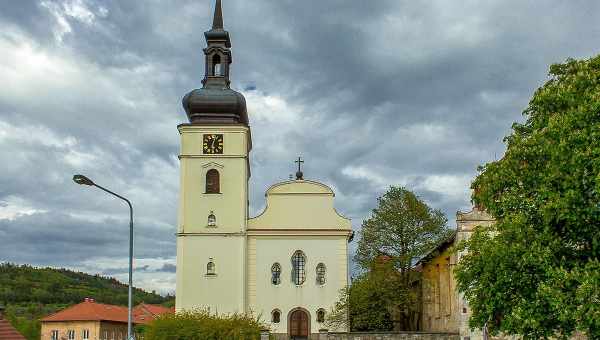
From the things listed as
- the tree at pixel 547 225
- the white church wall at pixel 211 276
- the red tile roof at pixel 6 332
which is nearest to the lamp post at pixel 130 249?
the red tile roof at pixel 6 332

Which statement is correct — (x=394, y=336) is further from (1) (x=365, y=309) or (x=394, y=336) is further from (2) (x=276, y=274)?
(2) (x=276, y=274)

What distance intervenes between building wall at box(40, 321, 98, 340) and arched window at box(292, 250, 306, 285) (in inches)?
1940

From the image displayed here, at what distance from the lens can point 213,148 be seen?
4769 cm

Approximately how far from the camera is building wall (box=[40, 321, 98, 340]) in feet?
292

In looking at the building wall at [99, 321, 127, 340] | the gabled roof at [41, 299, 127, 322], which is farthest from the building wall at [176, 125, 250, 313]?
the building wall at [99, 321, 127, 340]

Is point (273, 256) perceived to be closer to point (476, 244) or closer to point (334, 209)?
point (334, 209)

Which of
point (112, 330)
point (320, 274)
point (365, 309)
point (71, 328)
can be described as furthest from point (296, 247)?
point (112, 330)

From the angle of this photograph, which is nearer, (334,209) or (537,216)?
(537,216)

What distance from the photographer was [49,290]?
15100cm

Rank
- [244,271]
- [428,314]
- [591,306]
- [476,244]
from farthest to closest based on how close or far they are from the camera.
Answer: [428,314], [244,271], [476,244], [591,306]

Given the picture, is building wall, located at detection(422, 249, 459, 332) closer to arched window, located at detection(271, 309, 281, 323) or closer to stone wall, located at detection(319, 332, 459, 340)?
stone wall, located at detection(319, 332, 459, 340)

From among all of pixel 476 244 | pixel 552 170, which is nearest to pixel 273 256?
pixel 476 244

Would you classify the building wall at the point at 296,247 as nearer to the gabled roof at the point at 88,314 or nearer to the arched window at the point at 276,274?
the arched window at the point at 276,274

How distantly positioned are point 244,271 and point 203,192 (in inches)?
226
